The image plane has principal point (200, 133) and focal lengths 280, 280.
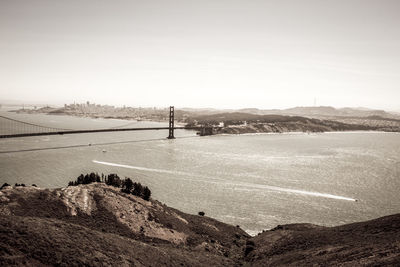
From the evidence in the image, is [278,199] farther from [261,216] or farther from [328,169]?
[328,169]

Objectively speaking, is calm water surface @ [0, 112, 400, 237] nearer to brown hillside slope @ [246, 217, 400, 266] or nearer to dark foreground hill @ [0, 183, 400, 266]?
brown hillside slope @ [246, 217, 400, 266]

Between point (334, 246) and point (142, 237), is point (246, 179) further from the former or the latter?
point (142, 237)

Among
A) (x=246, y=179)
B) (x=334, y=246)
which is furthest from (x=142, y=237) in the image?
(x=246, y=179)

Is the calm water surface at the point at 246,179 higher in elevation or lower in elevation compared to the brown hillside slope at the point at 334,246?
lower

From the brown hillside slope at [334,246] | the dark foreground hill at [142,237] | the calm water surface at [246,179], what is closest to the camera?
the dark foreground hill at [142,237]

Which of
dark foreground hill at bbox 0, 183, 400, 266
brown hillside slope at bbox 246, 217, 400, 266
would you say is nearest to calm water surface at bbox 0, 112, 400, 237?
brown hillside slope at bbox 246, 217, 400, 266

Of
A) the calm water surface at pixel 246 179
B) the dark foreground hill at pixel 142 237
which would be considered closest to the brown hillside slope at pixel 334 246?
the dark foreground hill at pixel 142 237

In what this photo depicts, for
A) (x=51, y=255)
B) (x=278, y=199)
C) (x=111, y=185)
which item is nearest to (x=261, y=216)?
(x=278, y=199)

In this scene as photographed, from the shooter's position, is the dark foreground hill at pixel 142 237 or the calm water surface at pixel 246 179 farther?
the calm water surface at pixel 246 179

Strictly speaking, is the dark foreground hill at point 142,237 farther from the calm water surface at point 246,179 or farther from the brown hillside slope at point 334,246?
the calm water surface at point 246,179
